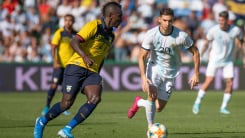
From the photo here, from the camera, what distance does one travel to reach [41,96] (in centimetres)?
2572

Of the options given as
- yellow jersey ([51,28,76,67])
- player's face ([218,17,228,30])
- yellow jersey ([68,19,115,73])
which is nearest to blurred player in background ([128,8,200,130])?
yellow jersey ([68,19,115,73])

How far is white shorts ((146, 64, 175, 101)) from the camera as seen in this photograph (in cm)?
1350

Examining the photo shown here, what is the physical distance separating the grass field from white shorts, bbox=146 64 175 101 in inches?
29.3

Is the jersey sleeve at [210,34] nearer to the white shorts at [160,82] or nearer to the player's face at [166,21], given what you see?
the white shorts at [160,82]

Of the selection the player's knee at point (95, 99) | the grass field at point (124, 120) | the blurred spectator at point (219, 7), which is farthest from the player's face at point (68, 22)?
the blurred spectator at point (219, 7)

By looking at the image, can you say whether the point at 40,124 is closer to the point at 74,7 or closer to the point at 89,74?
the point at 89,74

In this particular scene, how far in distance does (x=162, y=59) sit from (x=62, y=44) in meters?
6.11

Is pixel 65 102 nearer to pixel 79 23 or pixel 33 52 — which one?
pixel 33 52

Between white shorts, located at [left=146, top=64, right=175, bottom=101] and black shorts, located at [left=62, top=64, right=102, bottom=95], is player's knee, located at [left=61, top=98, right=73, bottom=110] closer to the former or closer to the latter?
black shorts, located at [left=62, top=64, right=102, bottom=95]

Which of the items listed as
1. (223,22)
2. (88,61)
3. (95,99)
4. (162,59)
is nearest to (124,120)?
(162,59)

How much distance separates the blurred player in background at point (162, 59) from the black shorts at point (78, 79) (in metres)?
0.95

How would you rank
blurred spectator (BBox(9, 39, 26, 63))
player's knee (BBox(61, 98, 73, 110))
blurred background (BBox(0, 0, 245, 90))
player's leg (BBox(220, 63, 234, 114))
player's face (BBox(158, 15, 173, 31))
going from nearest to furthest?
player's knee (BBox(61, 98, 73, 110))
player's face (BBox(158, 15, 173, 31))
player's leg (BBox(220, 63, 234, 114))
blurred spectator (BBox(9, 39, 26, 63))
blurred background (BBox(0, 0, 245, 90))

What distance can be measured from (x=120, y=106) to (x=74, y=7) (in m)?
8.87

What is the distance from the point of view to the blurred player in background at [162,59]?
500 inches
